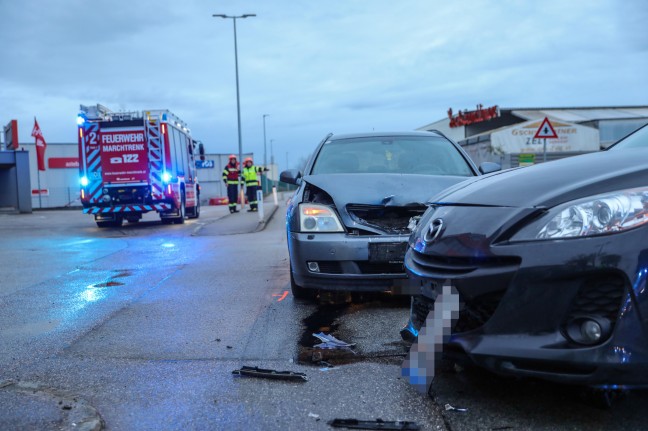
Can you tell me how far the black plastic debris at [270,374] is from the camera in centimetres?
344

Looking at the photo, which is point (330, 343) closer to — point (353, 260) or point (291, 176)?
point (353, 260)

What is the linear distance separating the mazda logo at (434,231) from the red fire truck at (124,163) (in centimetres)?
1493

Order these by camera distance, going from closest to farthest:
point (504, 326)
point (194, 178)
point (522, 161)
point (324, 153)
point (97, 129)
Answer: point (504, 326), point (324, 153), point (97, 129), point (194, 178), point (522, 161)

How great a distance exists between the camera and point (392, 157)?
20.6 feet

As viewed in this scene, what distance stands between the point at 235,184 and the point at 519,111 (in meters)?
25.4

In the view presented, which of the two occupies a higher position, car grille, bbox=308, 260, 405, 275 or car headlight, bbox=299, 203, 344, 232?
car headlight, bbox=299, 203, 344, 232

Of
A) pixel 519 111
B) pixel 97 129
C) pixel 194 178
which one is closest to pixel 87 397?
pixel 97 129

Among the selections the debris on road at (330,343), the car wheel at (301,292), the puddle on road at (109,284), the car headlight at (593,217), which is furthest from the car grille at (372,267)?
the puddle on road at (109,284)

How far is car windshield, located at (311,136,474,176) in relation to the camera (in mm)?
6059

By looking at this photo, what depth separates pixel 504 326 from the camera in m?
2.52

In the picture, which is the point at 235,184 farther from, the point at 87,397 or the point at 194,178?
the point at 87,397

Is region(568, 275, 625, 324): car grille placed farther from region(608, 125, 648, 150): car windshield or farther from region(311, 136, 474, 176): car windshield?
region(311, 136, 474, 176): car windshield

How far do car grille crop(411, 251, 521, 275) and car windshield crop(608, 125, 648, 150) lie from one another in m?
1.79

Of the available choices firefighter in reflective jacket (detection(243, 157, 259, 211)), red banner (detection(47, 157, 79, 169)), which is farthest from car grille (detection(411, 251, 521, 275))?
red banner (detection(47, 157, 79, 169))
